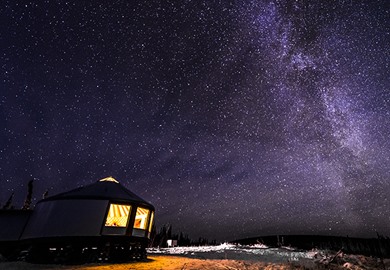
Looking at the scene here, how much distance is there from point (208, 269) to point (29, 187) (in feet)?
81.1

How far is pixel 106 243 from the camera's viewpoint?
11609 millimetres

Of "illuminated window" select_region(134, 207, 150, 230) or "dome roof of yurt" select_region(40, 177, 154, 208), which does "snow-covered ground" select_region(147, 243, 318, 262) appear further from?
"dome roof of yurt" select_region(40, 177, 154, 208)

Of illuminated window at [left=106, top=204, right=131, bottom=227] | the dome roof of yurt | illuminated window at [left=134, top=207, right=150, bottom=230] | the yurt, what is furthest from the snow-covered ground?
the dome roof of yurt

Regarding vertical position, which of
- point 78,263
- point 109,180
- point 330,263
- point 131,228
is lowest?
point 78,263

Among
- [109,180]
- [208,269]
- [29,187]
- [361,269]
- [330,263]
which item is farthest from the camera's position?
[29,187]

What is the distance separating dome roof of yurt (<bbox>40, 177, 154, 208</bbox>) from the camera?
41.5 feet

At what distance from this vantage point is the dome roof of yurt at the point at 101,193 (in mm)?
12664

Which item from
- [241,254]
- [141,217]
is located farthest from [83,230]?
[241,254]

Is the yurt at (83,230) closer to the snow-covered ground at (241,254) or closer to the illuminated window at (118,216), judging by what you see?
the illuminated window at (118,216)

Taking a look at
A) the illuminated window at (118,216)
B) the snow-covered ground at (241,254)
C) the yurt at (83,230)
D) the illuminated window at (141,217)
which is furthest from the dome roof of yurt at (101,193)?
the snow-covered ground at (241,254)

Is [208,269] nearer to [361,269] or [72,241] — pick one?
[361,269]

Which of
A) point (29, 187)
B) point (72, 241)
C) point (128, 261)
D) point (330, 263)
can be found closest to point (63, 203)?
point (72, 241)

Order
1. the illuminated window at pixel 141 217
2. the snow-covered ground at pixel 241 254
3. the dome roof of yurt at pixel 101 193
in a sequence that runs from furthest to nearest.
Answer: the snow-covered ground at pixel 241 254 → the illuminated window at pixel 141 217 → the dome roof of yurt at pixel 101 193

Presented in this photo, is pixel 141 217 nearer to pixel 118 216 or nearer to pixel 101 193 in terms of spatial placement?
pixel 118 216
